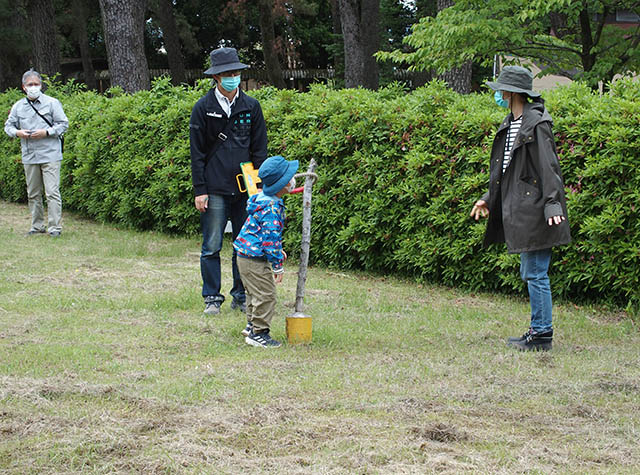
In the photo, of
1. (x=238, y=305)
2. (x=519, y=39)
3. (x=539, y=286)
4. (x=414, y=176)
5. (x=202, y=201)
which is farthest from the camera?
(x=519, y=39)

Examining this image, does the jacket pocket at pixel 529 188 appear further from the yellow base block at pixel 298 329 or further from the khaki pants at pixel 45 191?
the khaki pants at pixel 45 191

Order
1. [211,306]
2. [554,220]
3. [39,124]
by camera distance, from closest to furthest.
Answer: [554,220], [211,306], [39,124]

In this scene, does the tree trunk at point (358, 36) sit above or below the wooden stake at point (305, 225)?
above

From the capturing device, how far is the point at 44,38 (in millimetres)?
21203

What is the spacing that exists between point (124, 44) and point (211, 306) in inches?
362

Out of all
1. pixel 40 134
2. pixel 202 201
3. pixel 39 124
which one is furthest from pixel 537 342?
pixel 39 124

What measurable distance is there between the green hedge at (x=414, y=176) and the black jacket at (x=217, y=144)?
2.37 meters

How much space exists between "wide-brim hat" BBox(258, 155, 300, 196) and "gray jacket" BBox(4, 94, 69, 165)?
625cm

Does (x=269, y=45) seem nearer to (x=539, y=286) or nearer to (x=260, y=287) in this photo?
(x=260, y=287)

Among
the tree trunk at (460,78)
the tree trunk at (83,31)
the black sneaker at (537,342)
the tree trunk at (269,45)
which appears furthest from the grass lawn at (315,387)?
the tree trunk at (83,31)

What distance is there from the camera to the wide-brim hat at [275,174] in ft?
18.8

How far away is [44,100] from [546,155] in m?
7.82

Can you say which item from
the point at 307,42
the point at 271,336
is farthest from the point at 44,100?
the point at 307,42

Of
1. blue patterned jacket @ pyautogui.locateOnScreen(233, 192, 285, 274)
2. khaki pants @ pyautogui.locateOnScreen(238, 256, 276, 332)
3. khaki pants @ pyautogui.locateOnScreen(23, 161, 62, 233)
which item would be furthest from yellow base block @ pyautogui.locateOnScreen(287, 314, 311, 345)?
khaki pants @ pyautogui.locateOnScreen(23, 161, 62, 233)
